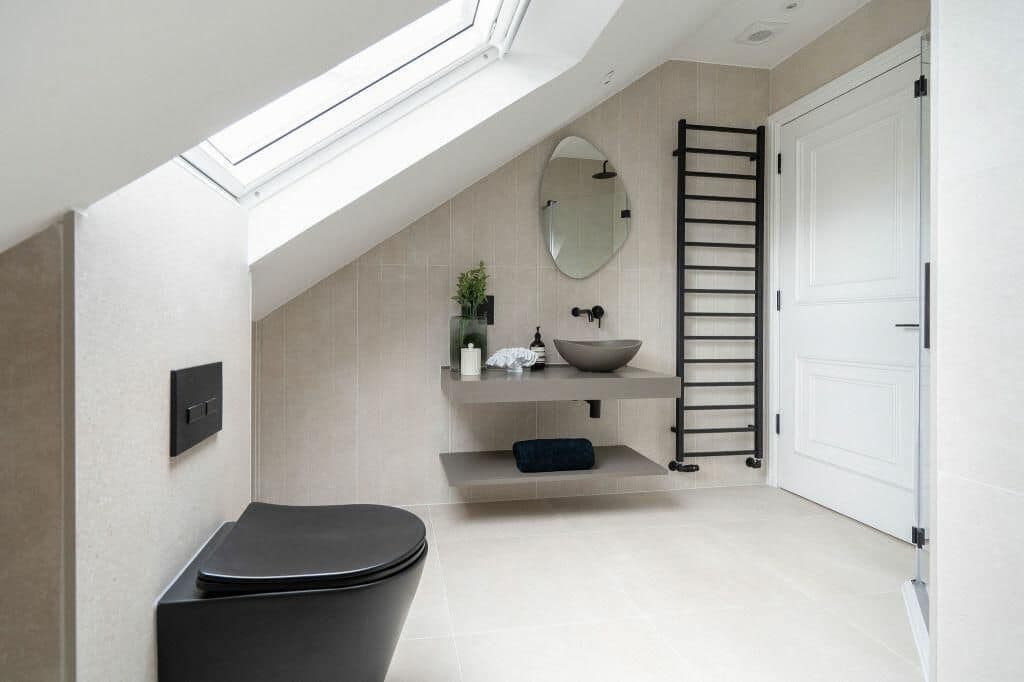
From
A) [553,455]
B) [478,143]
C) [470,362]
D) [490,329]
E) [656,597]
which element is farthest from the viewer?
[490,329]

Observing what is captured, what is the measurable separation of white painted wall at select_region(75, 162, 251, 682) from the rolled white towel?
1678 millimetres

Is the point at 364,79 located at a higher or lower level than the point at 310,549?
higher

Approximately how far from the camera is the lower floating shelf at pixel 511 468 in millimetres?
2895

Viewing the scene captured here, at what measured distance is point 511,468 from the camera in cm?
306

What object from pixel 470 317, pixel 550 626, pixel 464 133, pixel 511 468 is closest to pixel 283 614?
pixel 550 626

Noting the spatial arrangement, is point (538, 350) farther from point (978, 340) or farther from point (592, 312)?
point (978, 340)

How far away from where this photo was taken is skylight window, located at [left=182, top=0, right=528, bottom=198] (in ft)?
5.59

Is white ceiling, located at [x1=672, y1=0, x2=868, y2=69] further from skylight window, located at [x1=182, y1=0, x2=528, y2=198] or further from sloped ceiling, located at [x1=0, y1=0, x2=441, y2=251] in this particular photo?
sloped ceiling, located at [x1=0, y1=0, x2=441, y2=251]

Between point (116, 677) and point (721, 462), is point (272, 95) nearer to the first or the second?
point (116, 677)

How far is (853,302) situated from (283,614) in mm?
3095

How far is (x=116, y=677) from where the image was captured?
992 millimetres

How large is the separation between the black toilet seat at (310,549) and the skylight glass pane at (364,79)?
3.38ft

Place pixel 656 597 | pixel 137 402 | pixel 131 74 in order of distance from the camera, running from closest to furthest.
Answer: pixel 131 74 → pixel 137 402 → pixel 656 597

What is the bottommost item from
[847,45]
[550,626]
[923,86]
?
[550,626]
